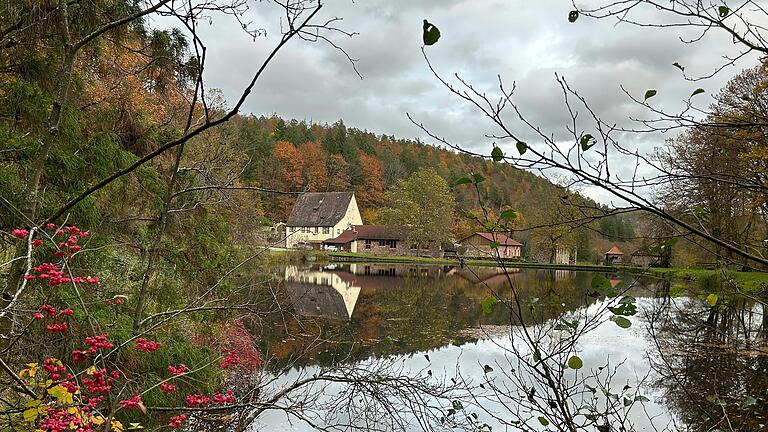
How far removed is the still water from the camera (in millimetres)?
3830

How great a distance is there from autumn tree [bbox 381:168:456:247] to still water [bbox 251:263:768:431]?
23.2m

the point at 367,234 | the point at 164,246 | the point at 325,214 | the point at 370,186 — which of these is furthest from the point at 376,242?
the point at 164,246

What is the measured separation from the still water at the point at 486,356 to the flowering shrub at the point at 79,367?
102cm

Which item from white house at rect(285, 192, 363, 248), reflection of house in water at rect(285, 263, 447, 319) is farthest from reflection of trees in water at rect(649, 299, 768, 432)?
white house at rect(285, 192, 363, 248)

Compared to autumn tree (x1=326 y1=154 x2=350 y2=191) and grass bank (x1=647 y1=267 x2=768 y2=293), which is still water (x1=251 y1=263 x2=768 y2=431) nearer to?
grass bank (x1=647 y1=267 x2=768 y2=293)

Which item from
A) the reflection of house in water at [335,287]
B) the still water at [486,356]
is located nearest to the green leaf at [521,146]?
the still water at [486,356]

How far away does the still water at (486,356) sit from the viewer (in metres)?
3.83

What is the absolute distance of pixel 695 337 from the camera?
13.3 m

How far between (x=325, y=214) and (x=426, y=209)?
12.4 meters

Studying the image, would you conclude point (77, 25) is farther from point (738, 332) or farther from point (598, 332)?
point (738, 332)

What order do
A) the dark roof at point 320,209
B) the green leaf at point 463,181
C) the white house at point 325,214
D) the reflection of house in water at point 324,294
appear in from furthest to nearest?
the dark roof at point 320,209, the white house at point 325,214, the reflection of house in water at point 324,294, the green leaf at point 463,181

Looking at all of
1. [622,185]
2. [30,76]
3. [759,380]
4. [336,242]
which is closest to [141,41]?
[30,76]

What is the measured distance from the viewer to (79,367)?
164 inches

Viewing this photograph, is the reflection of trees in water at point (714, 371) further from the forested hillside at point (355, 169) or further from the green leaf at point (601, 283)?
the forested hillside at point (355, 169)
